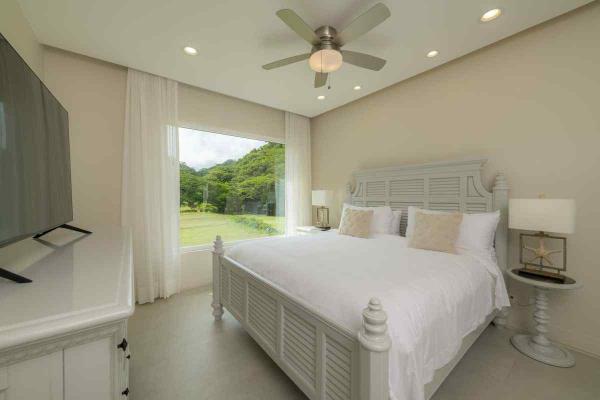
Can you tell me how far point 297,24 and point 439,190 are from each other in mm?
2269

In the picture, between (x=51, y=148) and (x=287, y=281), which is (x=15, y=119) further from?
(x=287, y=281)

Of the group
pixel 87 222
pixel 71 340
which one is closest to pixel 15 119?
pixel 71 340

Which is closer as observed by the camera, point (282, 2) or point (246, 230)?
point (282, 2)

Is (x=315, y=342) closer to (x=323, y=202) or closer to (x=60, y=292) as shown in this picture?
(x=60, y=292)

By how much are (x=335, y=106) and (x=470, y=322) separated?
3.45 meters

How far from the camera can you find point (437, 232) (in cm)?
222

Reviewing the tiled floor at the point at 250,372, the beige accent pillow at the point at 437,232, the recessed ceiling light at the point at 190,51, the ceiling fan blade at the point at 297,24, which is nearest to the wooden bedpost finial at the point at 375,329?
the tiled floor at the point at 250,372

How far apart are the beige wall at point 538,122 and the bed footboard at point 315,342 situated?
2226 millimetres

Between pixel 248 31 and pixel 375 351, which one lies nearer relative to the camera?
pixel 375 351

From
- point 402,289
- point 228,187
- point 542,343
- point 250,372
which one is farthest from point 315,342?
point 228,187

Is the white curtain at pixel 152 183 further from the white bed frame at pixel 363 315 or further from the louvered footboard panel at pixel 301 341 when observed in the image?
the louvered footboard panel at pixel 301 341

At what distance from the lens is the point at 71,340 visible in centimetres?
63

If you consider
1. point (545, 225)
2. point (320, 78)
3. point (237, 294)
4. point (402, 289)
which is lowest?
point (237, 294)

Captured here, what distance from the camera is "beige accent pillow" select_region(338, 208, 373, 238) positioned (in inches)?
113
